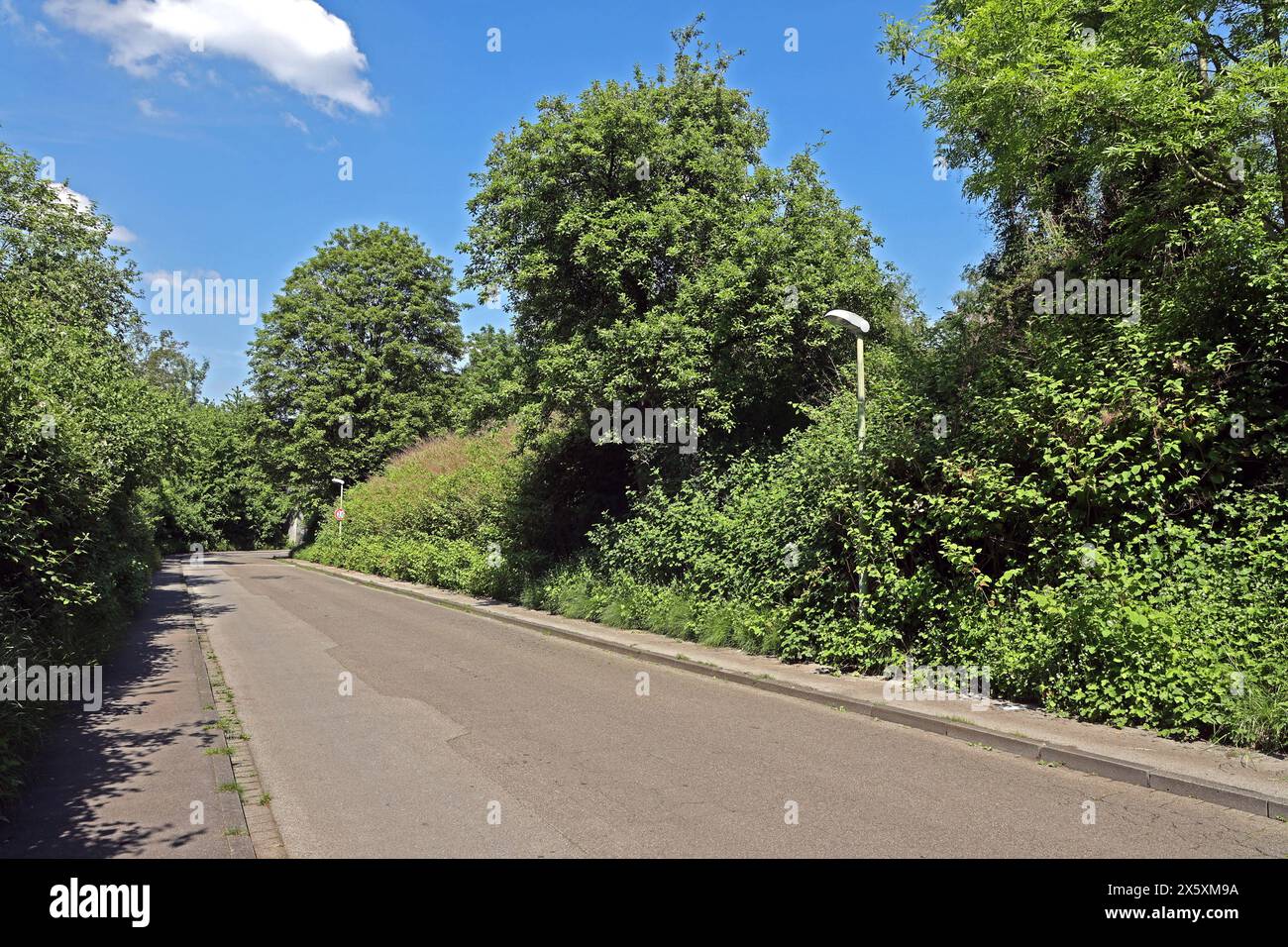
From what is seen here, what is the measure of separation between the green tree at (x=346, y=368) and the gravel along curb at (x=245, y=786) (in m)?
33.7

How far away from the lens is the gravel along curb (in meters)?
4.94

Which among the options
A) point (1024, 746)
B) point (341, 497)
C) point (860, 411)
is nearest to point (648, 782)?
point (1024, 746)

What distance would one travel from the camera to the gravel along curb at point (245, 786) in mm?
4941

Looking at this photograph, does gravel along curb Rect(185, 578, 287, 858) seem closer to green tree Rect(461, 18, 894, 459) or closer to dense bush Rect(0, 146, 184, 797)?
dense bush Rect(0, 146, 184, 797)

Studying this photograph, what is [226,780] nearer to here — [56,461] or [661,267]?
[56,461]

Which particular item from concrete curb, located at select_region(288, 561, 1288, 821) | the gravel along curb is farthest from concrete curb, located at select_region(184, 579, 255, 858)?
concrete curb, located at select_region(288, 561, 1288, 821)

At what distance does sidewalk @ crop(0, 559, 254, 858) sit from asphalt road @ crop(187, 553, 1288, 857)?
1.41 feet

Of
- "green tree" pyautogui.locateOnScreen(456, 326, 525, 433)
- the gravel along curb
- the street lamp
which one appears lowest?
the gravel along curb

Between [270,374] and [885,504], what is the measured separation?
1618 inches

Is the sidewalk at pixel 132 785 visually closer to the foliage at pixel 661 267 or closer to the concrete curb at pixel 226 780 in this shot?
the concrete curb at pixel 226 780

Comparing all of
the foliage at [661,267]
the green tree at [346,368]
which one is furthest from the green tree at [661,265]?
the green tree at [346,368]

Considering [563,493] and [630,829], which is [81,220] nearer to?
[563,493]

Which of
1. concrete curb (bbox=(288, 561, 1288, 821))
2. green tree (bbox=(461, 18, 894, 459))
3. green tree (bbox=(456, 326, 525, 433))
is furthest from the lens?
green tree (bbox=(456, 326, 525, 433))

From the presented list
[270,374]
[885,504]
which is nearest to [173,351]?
[270,374]
